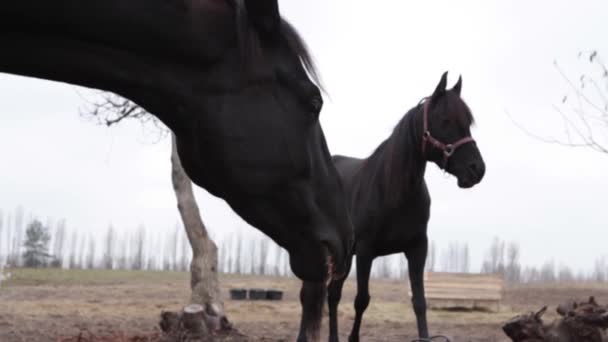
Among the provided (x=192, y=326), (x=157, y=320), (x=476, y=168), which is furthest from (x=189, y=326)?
(x=157, y=320)

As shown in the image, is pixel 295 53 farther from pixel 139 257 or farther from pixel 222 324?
pixel 139 257

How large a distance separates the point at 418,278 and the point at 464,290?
10.0m

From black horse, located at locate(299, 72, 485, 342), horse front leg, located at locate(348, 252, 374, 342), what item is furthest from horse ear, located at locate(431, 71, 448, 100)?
horse front leg, located at locate(348, 252, 374, 342)


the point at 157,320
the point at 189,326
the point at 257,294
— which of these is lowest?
the point at 157,320

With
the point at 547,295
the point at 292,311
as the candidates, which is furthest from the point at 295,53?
the point at 547,295

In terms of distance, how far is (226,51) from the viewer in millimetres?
1908

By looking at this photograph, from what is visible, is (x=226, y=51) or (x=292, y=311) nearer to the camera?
(x=226, y=51)

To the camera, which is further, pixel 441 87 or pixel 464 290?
pixel 464 290

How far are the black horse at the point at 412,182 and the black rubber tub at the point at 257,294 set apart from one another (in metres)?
10.8

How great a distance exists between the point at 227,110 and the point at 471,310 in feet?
50.8

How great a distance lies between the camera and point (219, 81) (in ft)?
6.22

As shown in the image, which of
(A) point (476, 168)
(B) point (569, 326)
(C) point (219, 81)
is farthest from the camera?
(A) point (476, 168)

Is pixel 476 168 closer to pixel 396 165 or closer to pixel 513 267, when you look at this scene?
pixel 396 165

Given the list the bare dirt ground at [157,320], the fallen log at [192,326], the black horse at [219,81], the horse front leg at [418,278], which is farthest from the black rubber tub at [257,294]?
the black horse at [219,81]
